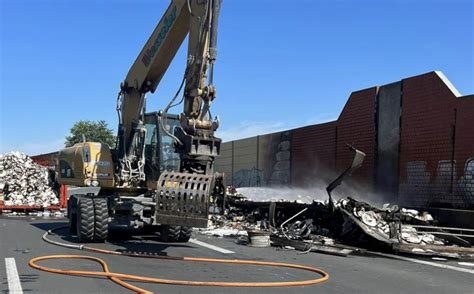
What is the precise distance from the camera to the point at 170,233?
1409 centimetres

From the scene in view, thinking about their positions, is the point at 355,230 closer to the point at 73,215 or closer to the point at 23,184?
the point at 73,215

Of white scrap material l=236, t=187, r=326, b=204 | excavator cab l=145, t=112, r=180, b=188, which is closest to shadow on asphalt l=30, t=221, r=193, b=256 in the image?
excavator cab l=145, t=112, r=180, b=188

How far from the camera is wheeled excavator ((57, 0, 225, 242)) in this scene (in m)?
11.1

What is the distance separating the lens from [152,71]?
48.3 ft

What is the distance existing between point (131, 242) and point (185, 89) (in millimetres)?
4592

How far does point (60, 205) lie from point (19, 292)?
17.7 m

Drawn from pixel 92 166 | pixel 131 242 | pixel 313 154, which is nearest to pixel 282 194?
pixel 313 154

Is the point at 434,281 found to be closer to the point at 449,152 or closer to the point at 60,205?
the point at 449,152

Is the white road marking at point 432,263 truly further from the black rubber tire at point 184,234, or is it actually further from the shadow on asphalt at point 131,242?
the shadow on asphalt at point 131,242

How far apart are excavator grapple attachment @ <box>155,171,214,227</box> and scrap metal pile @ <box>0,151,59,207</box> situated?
51.5 feet

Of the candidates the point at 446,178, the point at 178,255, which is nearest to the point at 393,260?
the point at 178,255

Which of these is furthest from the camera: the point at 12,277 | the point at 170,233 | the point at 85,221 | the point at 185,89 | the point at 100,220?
the point at 170,233

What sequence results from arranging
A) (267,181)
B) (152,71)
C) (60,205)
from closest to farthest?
1. (152,71)
2. (60,205)
3. (267,181)

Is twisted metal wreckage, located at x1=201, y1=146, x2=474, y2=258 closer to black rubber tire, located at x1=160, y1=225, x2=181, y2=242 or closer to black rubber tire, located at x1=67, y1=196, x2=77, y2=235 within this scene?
black rubber tire, located at x1=160, y1=225, x2=181, y2=242
